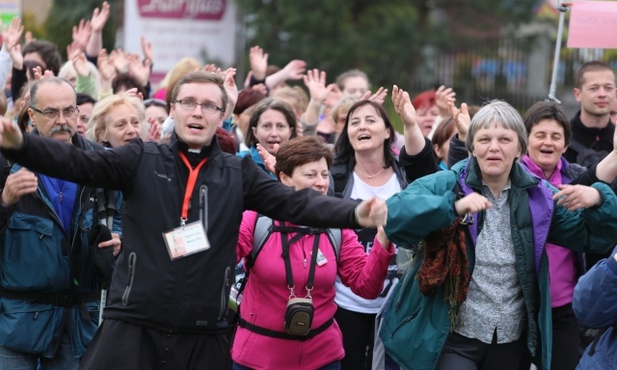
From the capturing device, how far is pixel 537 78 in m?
25.9

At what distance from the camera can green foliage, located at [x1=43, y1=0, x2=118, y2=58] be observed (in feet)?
82.0

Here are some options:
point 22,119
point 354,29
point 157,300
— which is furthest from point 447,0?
point 157,300

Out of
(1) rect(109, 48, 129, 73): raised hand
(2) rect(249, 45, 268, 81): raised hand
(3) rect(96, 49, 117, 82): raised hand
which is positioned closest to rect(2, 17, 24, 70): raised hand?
(3) rect(96, 49, 117, 82): raised hand

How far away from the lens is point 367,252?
287 inches

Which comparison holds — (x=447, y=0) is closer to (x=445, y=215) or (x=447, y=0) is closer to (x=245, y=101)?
(x=245, y=101)

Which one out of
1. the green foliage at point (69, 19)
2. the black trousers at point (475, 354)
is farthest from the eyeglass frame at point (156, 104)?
the green foliage at point (69, 19)

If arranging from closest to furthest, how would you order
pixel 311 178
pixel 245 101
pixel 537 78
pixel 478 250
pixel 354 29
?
pixel 478 250 < pixel 311 178 < pixel 245 101 < pixel 354 29 < pixel 537 78

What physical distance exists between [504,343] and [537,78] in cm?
2057

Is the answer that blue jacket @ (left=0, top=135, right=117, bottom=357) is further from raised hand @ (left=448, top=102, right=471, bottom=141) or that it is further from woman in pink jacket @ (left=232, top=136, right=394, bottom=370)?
raised hand @ (left=448, top=102, right=471, bottom=141)

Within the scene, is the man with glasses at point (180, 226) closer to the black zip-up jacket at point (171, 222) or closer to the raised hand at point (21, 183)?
the black zip-up jacket at point (171, 222)

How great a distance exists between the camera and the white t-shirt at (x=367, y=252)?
707 centimetres

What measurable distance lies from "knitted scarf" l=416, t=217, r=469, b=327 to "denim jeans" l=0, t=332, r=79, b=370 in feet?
6.56

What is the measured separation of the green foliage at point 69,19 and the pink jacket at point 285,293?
19.0m

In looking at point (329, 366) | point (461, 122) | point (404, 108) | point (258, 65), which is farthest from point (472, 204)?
point (258, 65)
